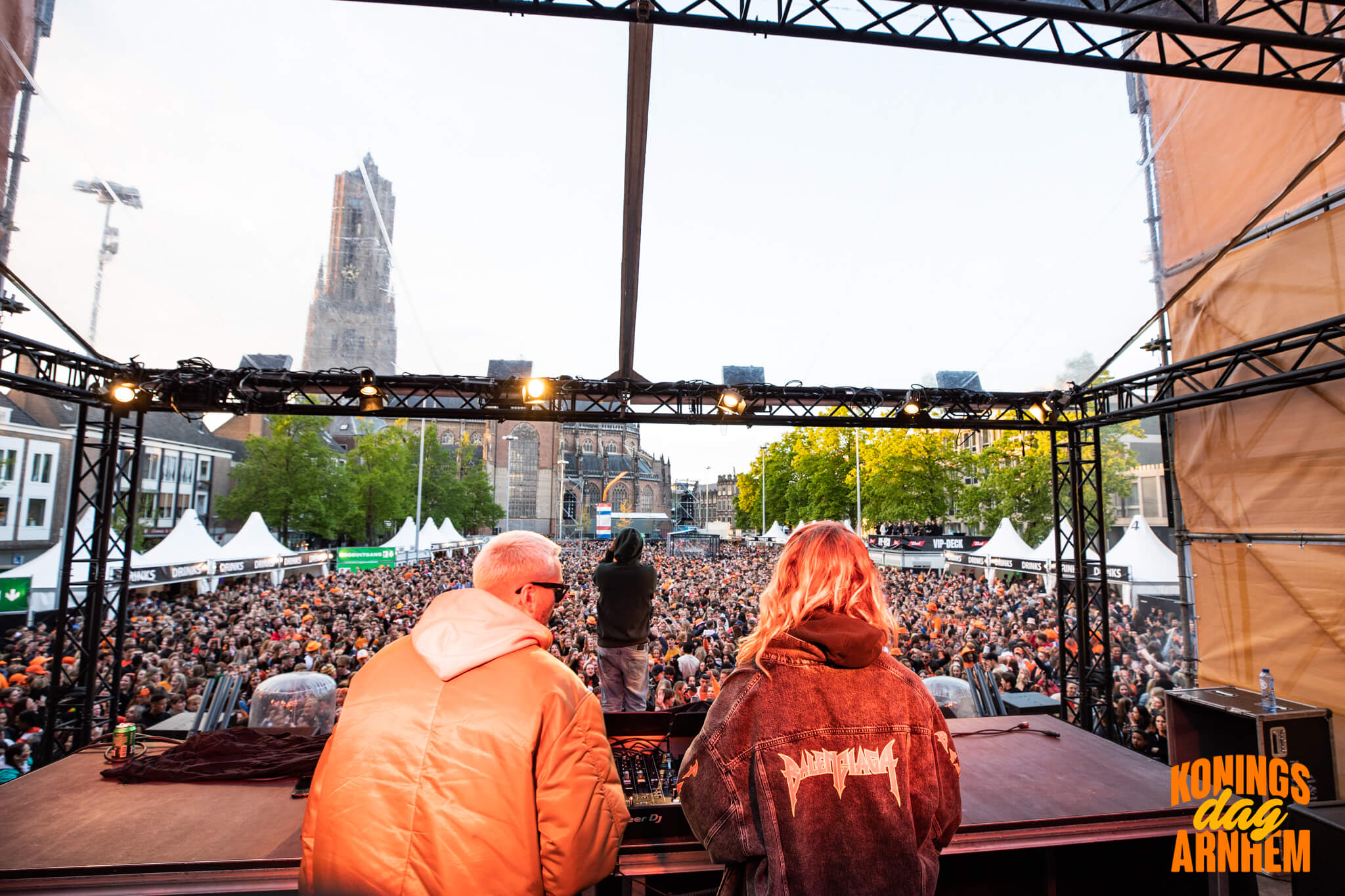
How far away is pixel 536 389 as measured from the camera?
730 cm

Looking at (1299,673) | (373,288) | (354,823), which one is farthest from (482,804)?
(373,288)

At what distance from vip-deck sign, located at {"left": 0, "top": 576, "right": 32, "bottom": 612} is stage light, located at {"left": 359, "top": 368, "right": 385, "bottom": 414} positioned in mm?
11153

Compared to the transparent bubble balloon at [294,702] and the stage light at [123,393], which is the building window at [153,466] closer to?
the stage light at [123,393]

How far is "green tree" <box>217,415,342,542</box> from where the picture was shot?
29.7 m

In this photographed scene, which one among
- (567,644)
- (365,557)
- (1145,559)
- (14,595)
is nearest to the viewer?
(567,644)

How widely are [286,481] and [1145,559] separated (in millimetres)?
33120

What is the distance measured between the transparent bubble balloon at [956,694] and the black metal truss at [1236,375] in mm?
3287

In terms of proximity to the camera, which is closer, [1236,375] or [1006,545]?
[1236,375]

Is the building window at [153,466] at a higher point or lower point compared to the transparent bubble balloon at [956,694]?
higher

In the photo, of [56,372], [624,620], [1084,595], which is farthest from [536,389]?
[1084,595]

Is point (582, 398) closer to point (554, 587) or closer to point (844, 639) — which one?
point (554, 587)

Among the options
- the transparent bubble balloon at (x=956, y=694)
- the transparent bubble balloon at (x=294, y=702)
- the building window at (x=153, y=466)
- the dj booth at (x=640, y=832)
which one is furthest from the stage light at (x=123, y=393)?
the building window at (x=153, y=466)

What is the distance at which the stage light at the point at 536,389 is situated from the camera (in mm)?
7285

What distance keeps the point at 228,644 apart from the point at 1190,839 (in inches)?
478
